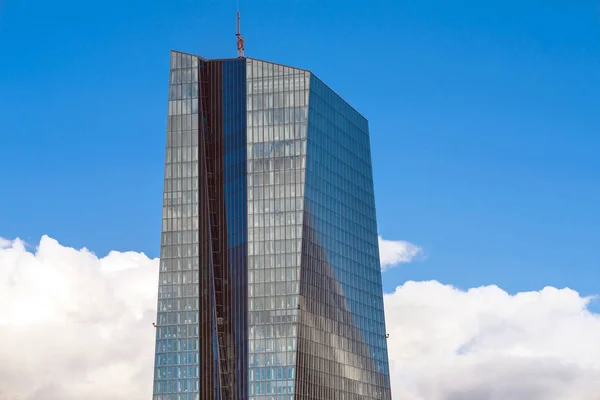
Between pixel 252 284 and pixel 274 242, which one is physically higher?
pixel 274 242

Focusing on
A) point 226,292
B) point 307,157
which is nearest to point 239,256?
point 226,292

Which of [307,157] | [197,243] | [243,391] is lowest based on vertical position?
[243,391]

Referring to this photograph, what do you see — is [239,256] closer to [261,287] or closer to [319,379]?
[261,287]

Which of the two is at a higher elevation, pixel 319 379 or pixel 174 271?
pixel 174 271

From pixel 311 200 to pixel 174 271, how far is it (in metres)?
27.8

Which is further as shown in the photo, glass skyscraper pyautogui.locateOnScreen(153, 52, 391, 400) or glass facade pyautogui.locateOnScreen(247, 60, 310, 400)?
glass skyscraper pyautogui.locateOnScreen(153, 52, 391, 400)

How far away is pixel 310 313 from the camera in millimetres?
194625

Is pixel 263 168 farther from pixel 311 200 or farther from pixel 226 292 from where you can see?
pixel 226 292

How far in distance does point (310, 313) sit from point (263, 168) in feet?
88.5

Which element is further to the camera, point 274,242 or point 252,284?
point 274,242

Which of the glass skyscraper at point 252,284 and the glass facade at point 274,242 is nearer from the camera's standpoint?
the glass facade at point 274,242

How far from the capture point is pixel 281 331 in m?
190

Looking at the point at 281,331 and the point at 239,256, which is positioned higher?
the point at 239,256

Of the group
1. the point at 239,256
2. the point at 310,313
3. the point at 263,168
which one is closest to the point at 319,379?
the point at 310,313
